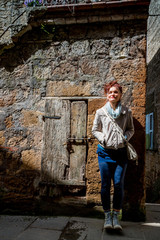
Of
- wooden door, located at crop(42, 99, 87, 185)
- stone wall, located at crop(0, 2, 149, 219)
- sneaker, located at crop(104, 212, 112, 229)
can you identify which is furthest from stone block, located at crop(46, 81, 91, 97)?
sneaker, located at crop(104, 212, 112, 229)

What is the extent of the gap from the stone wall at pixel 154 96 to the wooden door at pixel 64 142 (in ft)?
10.1

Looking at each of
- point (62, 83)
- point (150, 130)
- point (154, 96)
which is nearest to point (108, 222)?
point (62, 83)

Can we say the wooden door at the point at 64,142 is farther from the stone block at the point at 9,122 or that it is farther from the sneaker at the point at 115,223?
the sneaker at the point at 115,223

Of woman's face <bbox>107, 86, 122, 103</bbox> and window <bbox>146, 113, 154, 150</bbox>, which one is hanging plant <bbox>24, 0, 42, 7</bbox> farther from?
window <bbox>146, 113, 154, 150</bbox>

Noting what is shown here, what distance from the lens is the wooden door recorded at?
2895 mm

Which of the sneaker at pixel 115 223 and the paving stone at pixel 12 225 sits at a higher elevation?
the sneaker at pixel 115 223

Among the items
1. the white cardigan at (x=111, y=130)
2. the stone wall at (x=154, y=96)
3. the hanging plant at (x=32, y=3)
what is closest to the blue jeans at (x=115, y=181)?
the white cardigan at (x=111, y=130)

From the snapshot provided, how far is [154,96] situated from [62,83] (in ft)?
11.8

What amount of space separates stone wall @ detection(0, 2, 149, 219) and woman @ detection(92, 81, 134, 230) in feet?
1.38

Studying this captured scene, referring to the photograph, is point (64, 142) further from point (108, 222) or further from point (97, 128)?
point (108, 222)

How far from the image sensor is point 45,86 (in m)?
3.08

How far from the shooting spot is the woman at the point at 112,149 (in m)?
2.31

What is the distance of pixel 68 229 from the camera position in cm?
242

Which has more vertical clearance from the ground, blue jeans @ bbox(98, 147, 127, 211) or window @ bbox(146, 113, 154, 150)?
window @ bbox(146, 113, 154, 150)
